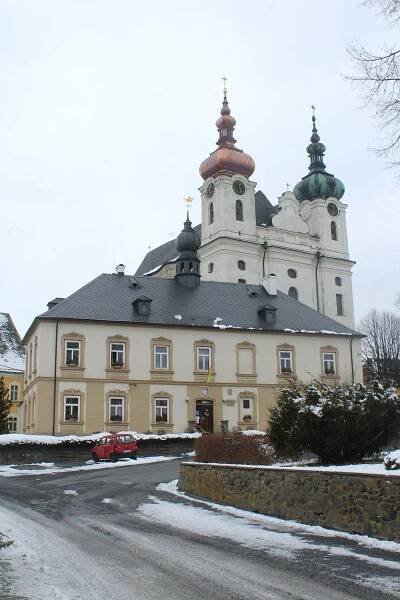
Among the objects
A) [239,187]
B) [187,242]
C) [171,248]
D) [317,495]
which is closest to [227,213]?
[239,187]

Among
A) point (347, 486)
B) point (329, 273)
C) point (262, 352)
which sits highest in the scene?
point (329, 273)

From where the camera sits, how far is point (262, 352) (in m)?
44.7

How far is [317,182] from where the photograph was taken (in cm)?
7194

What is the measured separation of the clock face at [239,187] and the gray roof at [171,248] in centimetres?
409

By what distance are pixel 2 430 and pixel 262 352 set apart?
1635 centimetres

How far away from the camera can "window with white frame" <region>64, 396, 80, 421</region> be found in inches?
1594

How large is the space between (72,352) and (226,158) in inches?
1255

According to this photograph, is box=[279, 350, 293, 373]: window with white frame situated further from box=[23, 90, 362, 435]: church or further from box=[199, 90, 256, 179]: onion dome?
box=[199, 90, 256, 179]: onion dome

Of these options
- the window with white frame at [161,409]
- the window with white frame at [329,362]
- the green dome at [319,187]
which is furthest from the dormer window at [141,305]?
the green dome at [319,187]

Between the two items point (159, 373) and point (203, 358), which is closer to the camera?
point (159, 373)

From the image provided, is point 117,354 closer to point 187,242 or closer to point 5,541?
point 187,242

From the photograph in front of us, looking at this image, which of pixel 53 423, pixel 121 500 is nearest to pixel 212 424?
pixel 53 423

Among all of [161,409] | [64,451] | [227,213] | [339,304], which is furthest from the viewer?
[339,304]

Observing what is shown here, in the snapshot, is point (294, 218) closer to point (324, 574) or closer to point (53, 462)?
point (53, 462)
